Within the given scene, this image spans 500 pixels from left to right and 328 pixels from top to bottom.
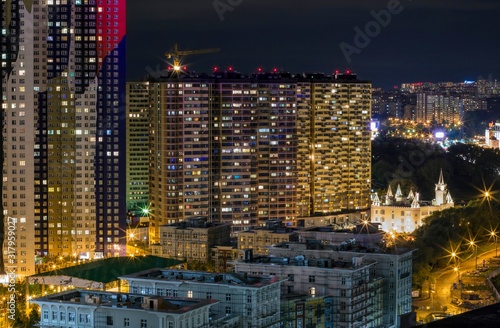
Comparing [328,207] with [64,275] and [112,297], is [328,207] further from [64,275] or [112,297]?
[112,297]

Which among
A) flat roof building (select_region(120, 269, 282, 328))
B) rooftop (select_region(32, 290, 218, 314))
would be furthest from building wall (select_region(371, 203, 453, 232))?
rooftop (select_region(32, 290, 218, 314))

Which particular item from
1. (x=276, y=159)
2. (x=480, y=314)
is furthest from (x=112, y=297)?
(x=276, y=159)

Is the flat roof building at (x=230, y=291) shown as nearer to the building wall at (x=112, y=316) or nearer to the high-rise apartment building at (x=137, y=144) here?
the building wall at (x=112, y=316)

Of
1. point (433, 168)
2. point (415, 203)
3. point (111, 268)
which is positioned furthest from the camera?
point (433, 168)

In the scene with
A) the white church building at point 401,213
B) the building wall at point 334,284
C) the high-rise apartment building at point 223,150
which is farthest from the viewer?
the white church building at point 401,213

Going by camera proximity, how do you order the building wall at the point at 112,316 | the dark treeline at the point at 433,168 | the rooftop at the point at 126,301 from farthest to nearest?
the dark treeline at the point at 433,168 < the rooftop at the point at 126,301 < the building wall at the point at 112,316

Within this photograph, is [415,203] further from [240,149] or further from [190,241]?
[190,241]

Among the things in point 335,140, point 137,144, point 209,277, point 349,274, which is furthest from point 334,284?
point 137,144

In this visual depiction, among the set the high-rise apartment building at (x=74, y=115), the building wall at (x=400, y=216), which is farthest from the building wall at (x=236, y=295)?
the building wall at (x=400, y=216)
